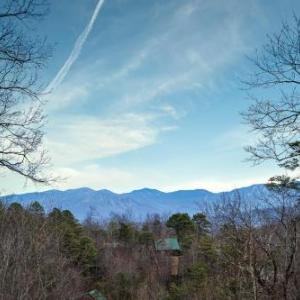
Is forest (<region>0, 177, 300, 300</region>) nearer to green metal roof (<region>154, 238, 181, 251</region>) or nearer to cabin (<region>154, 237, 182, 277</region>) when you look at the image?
cabin (<region>154, 237, 182, 277</region>)

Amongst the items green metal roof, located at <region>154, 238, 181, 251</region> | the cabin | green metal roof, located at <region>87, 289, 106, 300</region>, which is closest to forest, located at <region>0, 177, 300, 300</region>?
green metal roof, located at <region>87, 289, 106, 300</region>

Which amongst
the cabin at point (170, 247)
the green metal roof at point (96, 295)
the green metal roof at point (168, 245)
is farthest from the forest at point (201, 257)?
the green metal roof at point (168, 245)

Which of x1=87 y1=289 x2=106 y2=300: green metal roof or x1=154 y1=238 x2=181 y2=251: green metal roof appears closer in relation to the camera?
x1=87 y1=289 x2=106 y2=300: green metal roof

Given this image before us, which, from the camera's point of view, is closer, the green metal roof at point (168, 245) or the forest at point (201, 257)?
the forest at point (201, 257)

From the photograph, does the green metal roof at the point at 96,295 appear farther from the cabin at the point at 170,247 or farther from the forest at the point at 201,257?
the cabin at the point at 170,247

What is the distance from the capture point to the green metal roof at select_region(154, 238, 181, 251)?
1947 inches

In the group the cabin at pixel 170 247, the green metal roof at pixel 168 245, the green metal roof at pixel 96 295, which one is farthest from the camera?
the green metal roof at pixel 168 245

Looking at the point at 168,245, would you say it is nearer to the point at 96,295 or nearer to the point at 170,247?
the point at 170,247

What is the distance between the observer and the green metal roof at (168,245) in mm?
49459

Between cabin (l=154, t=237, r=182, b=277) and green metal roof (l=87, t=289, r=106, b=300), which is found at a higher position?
cabin (l=154, t=237, r=182, b=277)

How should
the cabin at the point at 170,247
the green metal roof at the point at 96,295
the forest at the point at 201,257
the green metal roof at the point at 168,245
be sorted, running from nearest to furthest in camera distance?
the forest at the point at 201,257 → the green metal roof at the point at 96,295 → the cabin at the point at 170,247 → the green metal roof at the point at 168,245

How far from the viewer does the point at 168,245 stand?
162ft

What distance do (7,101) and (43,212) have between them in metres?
15.2

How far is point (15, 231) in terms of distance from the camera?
14430 mm
